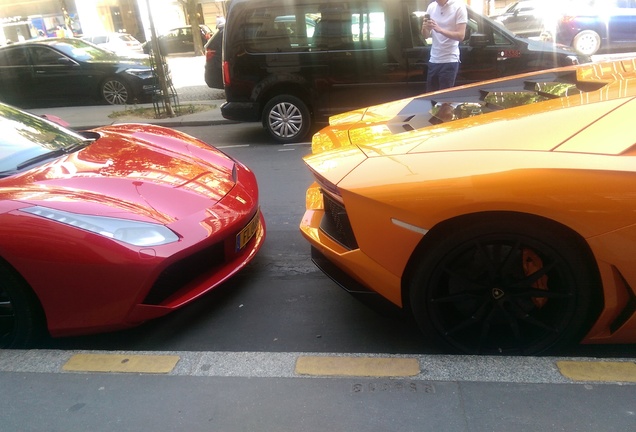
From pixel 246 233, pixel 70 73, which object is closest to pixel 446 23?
pixel 246 233

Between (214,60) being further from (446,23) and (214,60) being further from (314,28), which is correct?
(446,23)

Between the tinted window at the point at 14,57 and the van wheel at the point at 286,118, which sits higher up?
the tinted window at the point at 14,57

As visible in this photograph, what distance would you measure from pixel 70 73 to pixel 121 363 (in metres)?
10.4

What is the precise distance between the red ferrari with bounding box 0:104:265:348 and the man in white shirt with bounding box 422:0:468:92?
3.78m

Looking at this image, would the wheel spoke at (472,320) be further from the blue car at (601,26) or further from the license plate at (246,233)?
the blue car at (601,26)

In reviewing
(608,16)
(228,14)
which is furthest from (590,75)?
(608,16)

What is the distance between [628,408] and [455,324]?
28.0 inches

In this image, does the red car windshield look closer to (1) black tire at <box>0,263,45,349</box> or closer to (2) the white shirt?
(1) black tire at <box>0,263,45,349</box>

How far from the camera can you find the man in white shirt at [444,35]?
583 centimetres

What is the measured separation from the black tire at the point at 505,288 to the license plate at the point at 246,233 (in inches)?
44.1

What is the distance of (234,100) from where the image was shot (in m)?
7.29

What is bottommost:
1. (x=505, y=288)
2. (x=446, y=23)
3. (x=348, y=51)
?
(x=505, y=288)

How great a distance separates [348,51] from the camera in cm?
687

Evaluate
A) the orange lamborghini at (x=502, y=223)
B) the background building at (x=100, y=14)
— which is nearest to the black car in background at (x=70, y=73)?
the orange lamborghini at (x=502, y=223)
